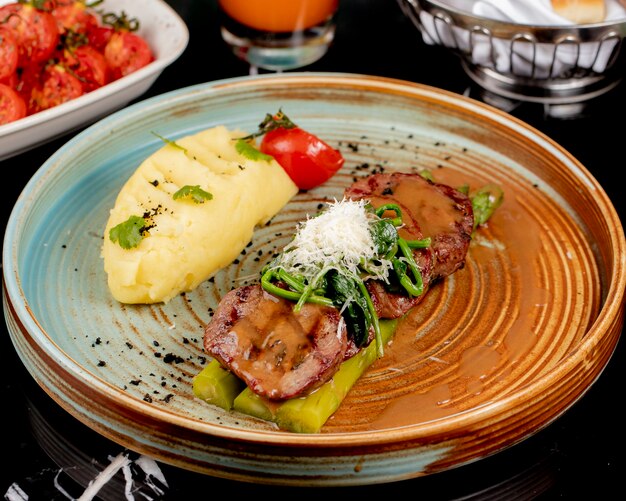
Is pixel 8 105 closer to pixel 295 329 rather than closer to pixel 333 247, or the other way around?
pixel 333 247

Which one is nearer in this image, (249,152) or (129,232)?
(129,232)

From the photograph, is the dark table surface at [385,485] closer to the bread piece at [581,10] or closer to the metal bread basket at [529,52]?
the metal bread basket at [529,52]

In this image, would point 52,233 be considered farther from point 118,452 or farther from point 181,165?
point 118,452

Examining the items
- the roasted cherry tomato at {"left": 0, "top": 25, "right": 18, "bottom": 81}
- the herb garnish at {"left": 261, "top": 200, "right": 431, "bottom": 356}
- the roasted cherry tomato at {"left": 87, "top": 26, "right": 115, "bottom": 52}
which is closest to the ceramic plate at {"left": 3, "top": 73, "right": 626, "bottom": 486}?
the herb garnish at {"left": 261, "top": 200, "right": 431, "bottom": 356}

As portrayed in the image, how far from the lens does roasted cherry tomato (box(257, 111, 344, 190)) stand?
18.4 feet

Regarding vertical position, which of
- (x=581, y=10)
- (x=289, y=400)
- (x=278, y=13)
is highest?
(x=581, y=10)

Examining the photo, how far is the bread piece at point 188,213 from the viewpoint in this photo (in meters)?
4.71

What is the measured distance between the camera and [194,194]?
492 cm

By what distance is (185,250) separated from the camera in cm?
482

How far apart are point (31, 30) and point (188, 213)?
2387 mm

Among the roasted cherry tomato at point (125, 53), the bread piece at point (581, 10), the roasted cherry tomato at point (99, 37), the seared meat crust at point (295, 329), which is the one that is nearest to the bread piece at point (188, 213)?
the seared meat crust at point (295, 329)

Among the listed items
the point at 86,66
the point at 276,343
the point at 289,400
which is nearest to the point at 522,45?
the point at 86,66

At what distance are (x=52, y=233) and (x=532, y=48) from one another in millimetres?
4025

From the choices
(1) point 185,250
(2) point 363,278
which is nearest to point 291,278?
Result: (2) point 363,278
